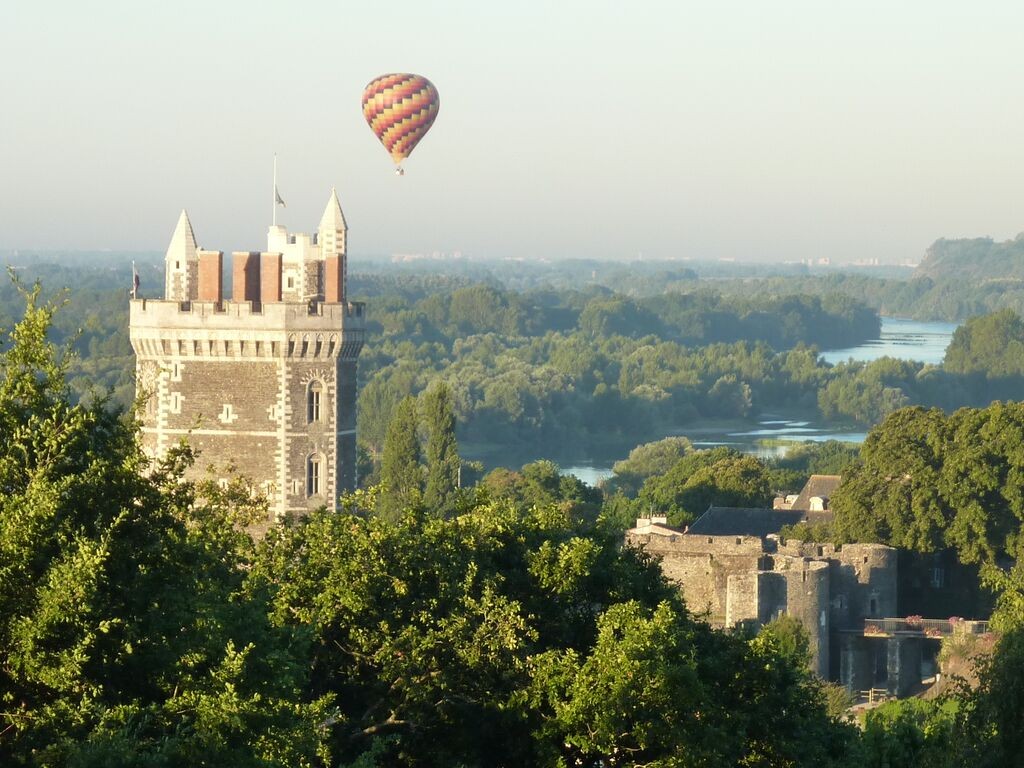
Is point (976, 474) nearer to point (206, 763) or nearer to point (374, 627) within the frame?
point (374, 627)

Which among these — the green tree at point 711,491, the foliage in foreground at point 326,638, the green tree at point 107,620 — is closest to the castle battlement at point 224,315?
the foliage in foreground at point 326,638

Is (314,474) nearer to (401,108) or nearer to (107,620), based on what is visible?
(401,108)

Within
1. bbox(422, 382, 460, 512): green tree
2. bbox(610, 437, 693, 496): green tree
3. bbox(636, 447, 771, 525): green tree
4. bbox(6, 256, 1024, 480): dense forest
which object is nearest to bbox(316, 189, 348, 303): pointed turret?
bbox(636, 447, 771, 525): green tree

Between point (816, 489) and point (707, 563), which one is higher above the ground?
point (707, 563)

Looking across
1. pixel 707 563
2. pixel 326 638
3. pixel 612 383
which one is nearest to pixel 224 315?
pixel 707 563

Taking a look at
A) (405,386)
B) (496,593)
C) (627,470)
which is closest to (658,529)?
(496,593)

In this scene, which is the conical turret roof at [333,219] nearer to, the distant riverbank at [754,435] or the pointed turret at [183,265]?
the pointed turret at [183,265]
